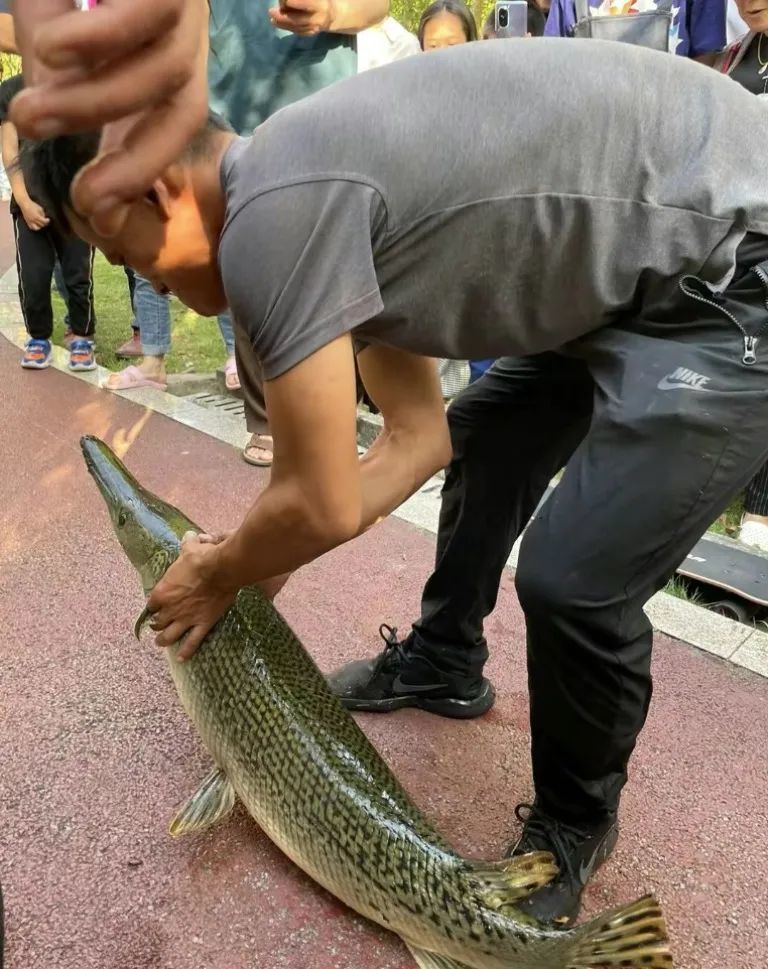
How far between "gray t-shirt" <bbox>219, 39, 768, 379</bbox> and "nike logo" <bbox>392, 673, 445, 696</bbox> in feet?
4.04

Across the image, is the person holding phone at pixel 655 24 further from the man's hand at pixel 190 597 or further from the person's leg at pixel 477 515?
the man's hand at pixel 190 597

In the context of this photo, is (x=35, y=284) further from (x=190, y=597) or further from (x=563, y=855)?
(x=563, y=855)

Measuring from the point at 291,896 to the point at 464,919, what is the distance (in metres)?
0.49

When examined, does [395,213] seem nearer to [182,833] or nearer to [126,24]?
[126,24]

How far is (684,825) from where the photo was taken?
214cm

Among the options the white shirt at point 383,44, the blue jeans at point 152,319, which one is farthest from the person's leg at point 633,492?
the blue jeans at point 152,319

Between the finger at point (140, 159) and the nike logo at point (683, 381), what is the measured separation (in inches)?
36.0

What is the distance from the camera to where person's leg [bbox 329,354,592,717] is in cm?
216

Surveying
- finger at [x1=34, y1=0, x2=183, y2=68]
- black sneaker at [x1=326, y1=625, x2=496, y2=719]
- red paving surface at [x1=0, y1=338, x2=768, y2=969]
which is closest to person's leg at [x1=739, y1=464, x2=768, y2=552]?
red paving surface at [x1=0, y1=338, x2=768, y2=969]

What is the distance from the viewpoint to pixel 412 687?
2.52m

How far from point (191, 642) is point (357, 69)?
3093 millimetres

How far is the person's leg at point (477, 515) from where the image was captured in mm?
2160

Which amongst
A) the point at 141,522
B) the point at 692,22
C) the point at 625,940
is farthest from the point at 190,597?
the point at 692,22

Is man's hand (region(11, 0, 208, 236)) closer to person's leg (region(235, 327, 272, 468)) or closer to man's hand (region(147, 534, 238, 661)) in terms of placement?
man's hand (region(147, 534, 238, 661))
